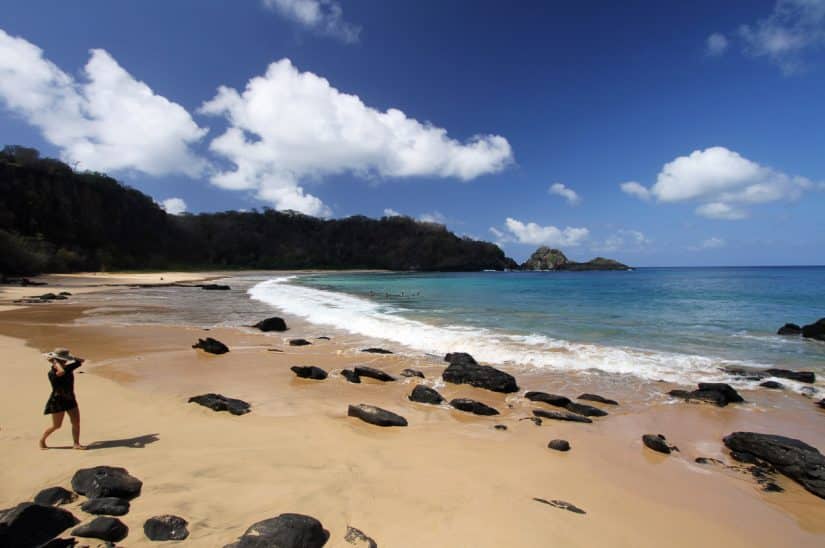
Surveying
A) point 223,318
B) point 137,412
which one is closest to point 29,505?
point 137,412

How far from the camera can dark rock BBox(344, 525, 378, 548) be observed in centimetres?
345

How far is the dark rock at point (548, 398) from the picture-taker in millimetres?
8047

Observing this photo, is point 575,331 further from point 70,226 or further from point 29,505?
point 70,226

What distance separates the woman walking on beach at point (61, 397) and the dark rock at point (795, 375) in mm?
15067

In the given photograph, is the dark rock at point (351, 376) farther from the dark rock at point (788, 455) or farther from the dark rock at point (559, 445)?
the dark rock at point (788, 455)

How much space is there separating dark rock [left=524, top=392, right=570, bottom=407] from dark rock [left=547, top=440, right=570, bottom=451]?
1.99 metres

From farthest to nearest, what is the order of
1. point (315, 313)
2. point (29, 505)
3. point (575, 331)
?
1. point (315, 313)
2. point (575, 331)
3. point (29, 505)

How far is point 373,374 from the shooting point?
9594mm

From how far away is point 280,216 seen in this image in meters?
166

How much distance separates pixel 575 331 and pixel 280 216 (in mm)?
163597

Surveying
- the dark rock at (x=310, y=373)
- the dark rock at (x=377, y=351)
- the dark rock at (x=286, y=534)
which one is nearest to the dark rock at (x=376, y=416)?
the dark rock at (x=310, y=373)

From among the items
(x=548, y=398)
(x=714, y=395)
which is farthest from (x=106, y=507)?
(x=714, y=395)

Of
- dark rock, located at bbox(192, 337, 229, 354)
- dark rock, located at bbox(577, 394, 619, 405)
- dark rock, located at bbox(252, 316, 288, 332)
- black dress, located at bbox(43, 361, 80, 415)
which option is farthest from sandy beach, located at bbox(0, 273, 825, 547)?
dark rock, located at bbox(252, 316, 288, 332)

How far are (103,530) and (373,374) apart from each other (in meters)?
6.59
